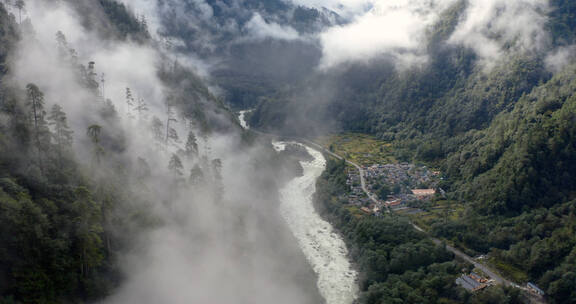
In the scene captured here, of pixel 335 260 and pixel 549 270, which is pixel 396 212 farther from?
pixel 549 270

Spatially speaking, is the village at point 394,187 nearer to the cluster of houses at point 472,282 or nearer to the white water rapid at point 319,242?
the white water rapid at point 319,242

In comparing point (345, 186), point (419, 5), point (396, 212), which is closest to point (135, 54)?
point (345, 186)

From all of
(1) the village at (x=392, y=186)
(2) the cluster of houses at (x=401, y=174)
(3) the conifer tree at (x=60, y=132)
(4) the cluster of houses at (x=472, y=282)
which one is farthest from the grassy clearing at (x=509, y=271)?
(3) the conifer tree at (x=60, y=132)

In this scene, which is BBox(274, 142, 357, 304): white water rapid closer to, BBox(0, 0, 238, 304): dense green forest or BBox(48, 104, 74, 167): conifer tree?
BBox(0, 0, 238, 304): dense green forest

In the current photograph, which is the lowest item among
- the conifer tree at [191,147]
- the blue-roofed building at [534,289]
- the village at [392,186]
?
the village at [392,186]

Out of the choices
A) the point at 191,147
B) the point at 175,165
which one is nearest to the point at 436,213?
the point at 191,147

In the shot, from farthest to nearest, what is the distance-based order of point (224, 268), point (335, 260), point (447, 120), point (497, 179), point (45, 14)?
point (447, 120) < point (497, 179) < point (45, 14) < point (335, 260) < point (224, 268)
